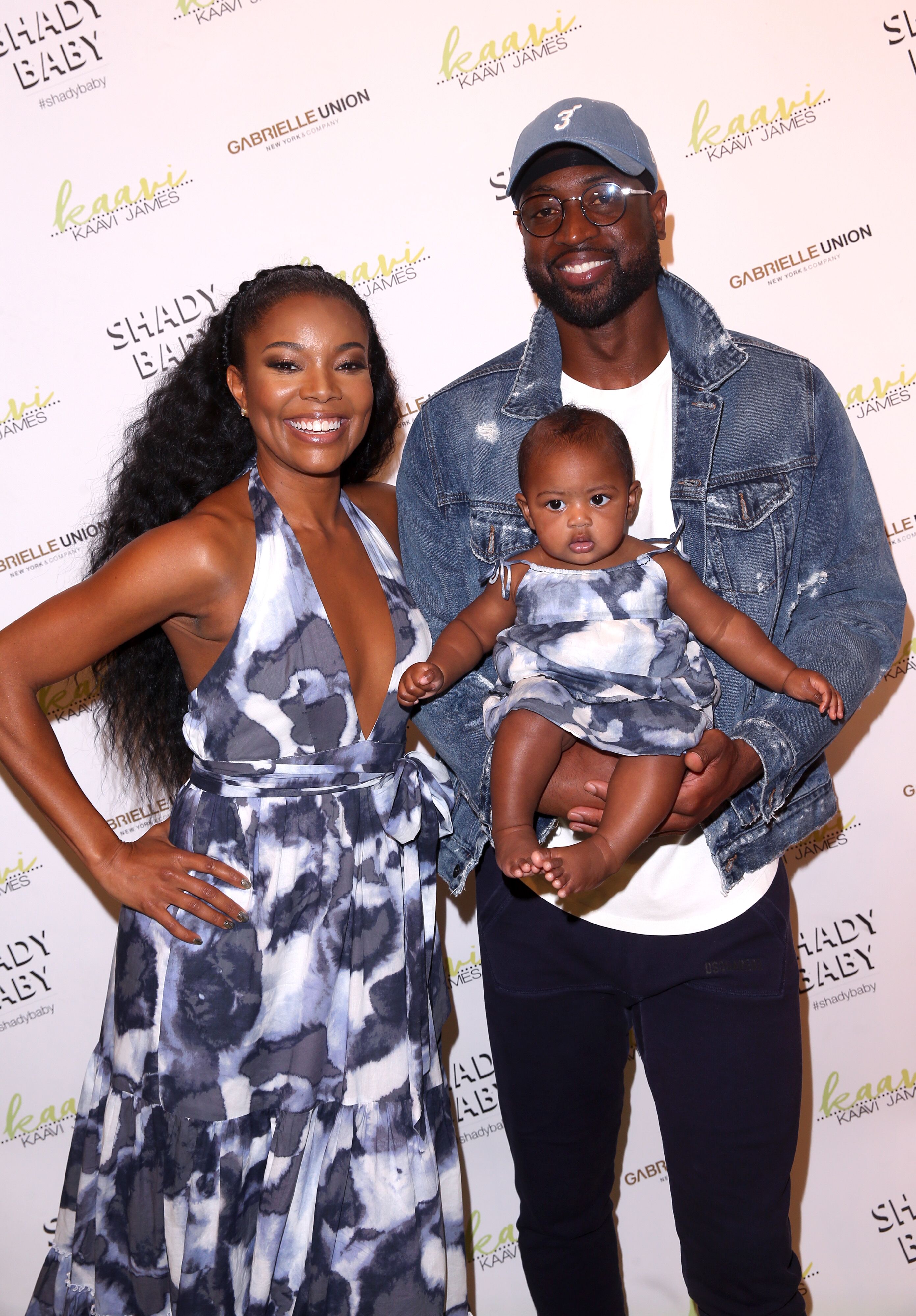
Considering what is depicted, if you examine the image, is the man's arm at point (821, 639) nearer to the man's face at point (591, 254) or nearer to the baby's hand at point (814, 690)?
the baby's hand at point (814, 690)

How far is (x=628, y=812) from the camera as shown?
1.72 metres

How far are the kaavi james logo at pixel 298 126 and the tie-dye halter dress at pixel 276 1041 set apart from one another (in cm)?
108

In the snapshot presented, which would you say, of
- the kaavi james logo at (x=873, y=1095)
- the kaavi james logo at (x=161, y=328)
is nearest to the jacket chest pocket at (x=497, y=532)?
the kaavi james logo at (x=161, y=328)

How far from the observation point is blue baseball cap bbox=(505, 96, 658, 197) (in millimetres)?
1863

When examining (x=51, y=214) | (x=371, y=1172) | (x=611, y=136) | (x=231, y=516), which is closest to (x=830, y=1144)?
(x=371, y=1172)

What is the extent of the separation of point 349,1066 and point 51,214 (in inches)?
83.2

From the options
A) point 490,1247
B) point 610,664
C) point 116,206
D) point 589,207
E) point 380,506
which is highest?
point 116,206

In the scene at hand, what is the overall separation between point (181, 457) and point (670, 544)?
1.03m

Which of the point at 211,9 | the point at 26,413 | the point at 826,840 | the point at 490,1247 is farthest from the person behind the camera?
the point at 490,1247

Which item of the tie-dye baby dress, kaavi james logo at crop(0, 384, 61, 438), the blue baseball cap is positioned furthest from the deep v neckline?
kaavi james logo at crop(0, 384, 61, 438)

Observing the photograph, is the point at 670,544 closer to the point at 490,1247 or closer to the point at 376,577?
the point at 376,577

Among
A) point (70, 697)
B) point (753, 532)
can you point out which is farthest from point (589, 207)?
point (70, 697)

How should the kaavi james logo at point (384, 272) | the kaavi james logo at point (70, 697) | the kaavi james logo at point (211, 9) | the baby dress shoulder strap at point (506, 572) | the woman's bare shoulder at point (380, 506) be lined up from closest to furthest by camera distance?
1. the baby dress shoulder strap at point (506, 572)
2. the woman's bare shoulder at point (380, 506)
3. the kaavi james logo at point (211, 9)
4. the kaavi james logo at point (384, 272)
5. the kaavi james logo at point (70, 697)

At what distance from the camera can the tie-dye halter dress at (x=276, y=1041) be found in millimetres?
1868
